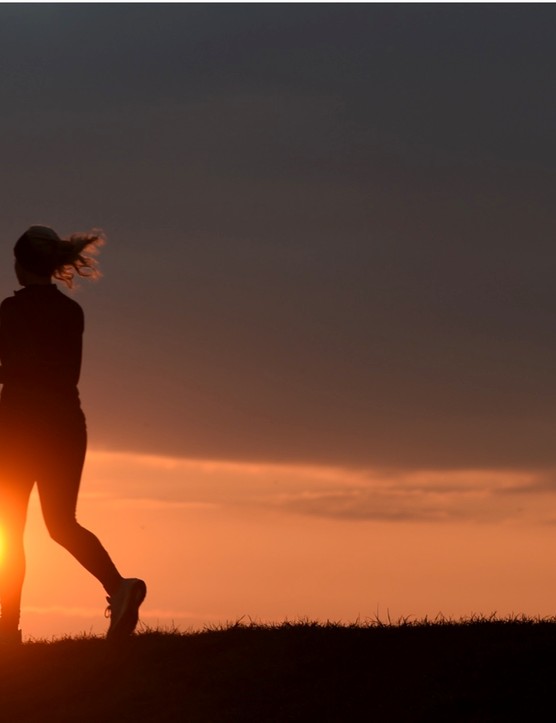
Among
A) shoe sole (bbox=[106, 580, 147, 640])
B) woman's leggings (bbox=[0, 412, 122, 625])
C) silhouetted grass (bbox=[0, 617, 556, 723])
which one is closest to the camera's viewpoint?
silhouetted grass (bbox=[0, 617, 556, 723])

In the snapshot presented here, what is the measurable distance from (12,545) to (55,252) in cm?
265

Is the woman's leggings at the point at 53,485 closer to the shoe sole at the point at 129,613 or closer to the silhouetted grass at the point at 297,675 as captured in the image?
the shoe sole at the point at 129,613

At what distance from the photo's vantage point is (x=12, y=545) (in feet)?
41.0

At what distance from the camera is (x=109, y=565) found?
1244cm

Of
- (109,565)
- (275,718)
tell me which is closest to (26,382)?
(109,565)

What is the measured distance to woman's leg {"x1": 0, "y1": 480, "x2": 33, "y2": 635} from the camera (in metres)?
12.2

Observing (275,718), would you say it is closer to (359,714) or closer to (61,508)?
(359,714)

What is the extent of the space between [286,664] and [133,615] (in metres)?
1.53

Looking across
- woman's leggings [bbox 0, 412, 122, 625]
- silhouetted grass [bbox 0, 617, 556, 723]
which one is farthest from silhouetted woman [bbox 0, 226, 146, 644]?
silhouetted grass [bbox 0, 617, 556, 723]

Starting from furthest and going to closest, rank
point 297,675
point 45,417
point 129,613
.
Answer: point 129,613, point 45,417, point 297,675

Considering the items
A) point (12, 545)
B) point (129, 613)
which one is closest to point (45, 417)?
point (12, 545)

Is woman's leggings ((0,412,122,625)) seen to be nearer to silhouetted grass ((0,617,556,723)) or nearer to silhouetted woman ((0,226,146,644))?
silhouetted woman ((0,226,146,644))

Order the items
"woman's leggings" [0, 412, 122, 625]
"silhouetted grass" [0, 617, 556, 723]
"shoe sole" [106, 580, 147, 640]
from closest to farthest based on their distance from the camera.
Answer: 1. "silhouetted grass" [0, 617, 556, 723]
2. "woman's leggings" [0, 412, 122, 625]
3. "shoe sole" [106, 580, 147, 640]

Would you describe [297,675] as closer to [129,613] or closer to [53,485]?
[129,613]
